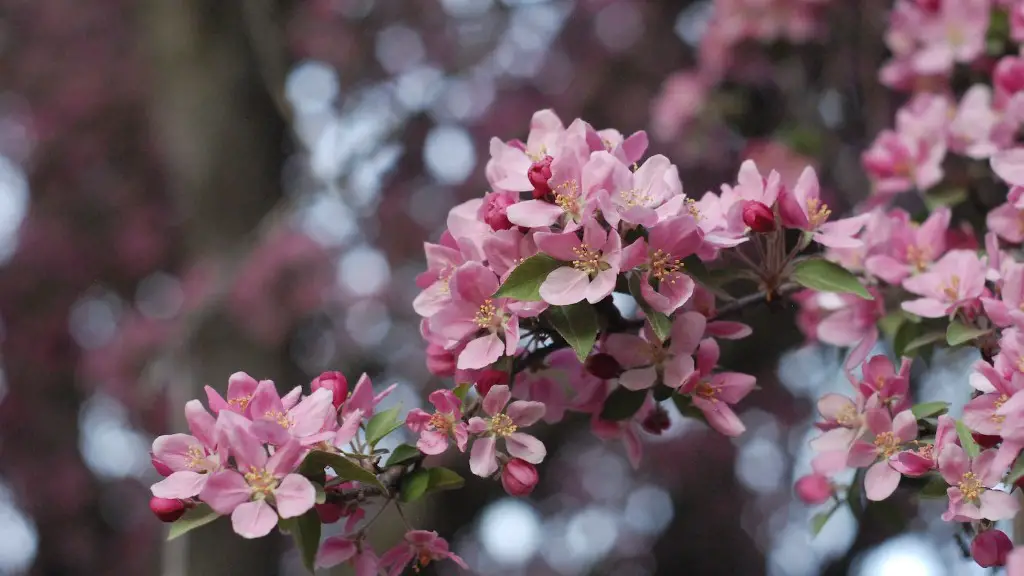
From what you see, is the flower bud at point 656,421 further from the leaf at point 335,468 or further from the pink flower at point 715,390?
the leaf at point 335,468

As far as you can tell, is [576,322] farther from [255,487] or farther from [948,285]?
[948,285]

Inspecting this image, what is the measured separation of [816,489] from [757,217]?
354mm

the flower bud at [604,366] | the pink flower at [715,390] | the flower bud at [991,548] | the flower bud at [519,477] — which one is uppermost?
the flower bud at [604,366]

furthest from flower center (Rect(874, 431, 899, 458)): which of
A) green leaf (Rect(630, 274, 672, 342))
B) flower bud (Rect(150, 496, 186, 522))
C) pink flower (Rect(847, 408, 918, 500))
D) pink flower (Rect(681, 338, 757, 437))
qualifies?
flower bud (Rect(150, 496, 186, 522))

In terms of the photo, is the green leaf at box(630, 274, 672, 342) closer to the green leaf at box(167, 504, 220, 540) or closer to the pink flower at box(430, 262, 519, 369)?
the pink flower at box(430, 262, 519, 369)

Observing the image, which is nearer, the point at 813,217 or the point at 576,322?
the point at 576,322

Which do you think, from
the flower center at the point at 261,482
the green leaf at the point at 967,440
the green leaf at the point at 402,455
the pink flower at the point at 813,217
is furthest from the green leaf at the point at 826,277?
the flower center at the point at 261,482

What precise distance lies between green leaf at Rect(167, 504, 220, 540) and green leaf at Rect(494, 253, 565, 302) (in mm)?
258

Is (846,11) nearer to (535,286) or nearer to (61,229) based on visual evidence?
(535,286)

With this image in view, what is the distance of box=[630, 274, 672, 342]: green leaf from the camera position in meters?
0.69

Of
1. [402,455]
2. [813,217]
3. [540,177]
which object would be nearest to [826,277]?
[813,217]

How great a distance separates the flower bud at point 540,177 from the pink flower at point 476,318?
73mm

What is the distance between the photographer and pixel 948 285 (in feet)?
2.79

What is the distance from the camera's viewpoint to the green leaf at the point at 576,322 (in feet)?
2.24
